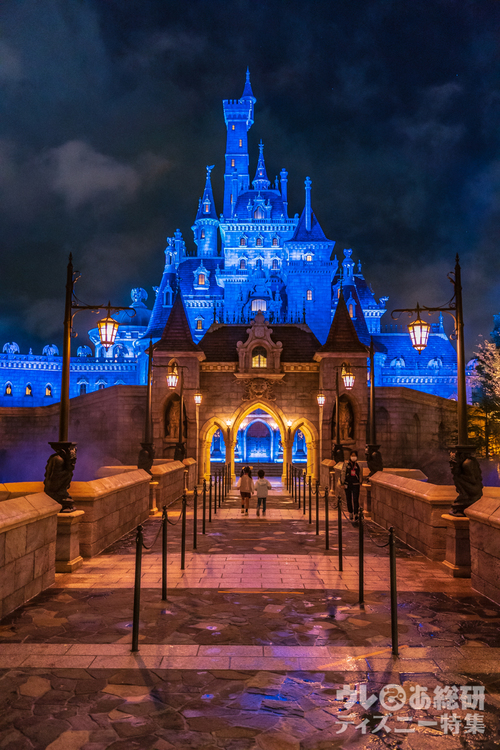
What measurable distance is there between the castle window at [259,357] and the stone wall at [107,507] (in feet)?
43.8

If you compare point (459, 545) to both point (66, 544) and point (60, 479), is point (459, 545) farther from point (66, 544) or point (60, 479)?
point (60, 479)

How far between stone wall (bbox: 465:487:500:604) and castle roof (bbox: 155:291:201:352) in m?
19.4

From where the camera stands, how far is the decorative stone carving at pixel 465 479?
27.6ft

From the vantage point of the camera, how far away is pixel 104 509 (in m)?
9.98

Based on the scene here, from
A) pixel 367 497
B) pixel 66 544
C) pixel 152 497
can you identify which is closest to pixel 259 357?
pixel 367 497

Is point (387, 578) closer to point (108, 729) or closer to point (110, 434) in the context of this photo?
point (108, 729)

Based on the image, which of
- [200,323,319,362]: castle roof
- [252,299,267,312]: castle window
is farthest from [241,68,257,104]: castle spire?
[200,323,319,362]: castle roof

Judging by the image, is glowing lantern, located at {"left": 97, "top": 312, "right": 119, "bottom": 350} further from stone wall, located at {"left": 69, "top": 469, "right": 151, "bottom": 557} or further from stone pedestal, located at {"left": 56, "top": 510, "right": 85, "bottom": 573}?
A: stone pedestal, located at {"left": 56, "top": 510, "right": 85, "bottom": 573}

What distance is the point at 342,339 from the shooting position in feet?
82.8

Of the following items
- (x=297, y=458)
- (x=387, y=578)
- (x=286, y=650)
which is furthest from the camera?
(x=297, y=458)

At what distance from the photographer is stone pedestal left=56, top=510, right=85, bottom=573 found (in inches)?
323

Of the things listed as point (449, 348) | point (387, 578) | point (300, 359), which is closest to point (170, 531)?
point (387, 578)

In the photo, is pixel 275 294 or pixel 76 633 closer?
pixel 76 633

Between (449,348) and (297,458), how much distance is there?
3270 cm
